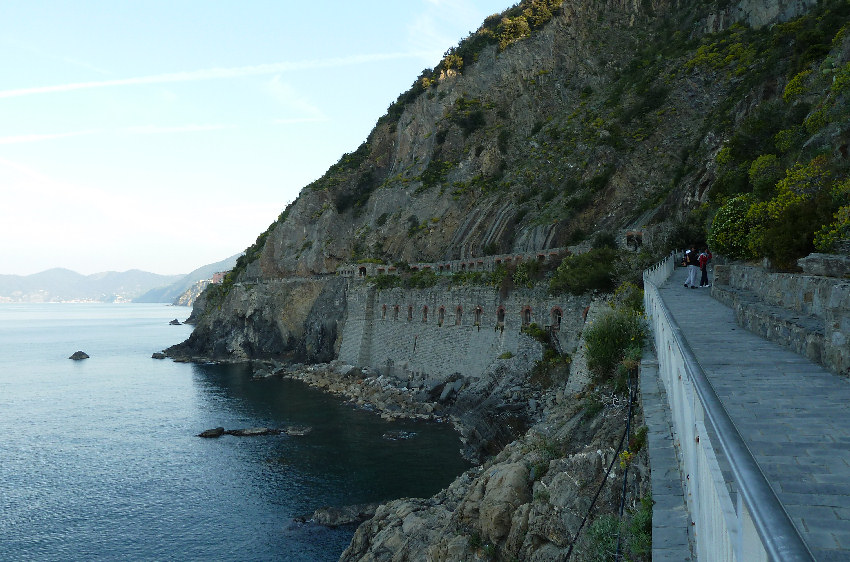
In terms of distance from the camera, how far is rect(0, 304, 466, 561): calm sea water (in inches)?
885

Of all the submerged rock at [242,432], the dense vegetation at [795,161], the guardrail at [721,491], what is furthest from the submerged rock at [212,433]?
the guardrail at [721,491]

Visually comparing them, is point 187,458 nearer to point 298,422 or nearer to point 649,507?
point 298,422

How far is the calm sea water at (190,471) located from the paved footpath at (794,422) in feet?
55.5

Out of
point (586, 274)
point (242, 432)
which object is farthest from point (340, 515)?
point (586, 274)

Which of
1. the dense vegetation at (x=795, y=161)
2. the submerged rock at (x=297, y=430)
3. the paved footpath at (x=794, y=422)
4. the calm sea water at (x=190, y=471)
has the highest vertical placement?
the dense vegetation at (x=795, y=161)

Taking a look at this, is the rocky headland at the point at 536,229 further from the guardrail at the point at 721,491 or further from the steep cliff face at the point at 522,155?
the guardrail at the point at 721,491

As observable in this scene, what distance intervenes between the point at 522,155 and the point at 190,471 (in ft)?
155

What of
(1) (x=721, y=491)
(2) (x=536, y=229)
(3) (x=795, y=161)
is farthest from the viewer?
(2) (x=536, y=229)

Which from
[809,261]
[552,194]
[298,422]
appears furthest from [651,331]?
[552,194]

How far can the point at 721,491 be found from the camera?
3889 millimetres

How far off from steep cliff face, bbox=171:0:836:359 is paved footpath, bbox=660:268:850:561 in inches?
1147

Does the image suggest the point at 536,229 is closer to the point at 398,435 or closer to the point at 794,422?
the point at 398,435

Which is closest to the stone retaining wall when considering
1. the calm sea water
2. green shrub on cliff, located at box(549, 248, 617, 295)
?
green shrub on cliff, located at box(549, 248, 617, 295)

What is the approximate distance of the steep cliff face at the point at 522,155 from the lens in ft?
159
